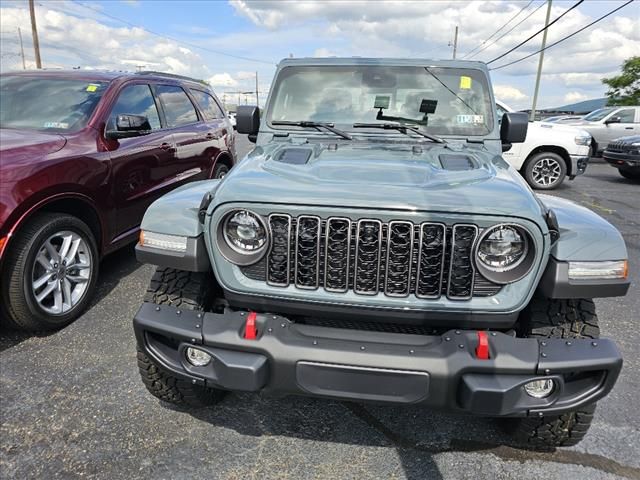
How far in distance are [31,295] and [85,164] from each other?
109cm

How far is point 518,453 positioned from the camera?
2.45 m

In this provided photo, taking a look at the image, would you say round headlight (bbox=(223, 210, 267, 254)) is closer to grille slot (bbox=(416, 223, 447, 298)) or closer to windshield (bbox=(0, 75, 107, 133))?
grille slot (bbox=(416, 223, 447, 298))

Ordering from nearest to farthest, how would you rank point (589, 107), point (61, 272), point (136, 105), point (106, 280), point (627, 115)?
1. point (61, 272)
2. point (106, 280)
3. point (136, 105)
4. point (627, 115)
5. point (589, 107)

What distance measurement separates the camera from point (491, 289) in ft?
6.77

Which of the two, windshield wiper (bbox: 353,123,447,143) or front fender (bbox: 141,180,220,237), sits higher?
windshield wiper (bbox: 353,123,447,143)

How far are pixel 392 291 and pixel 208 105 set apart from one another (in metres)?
5.08

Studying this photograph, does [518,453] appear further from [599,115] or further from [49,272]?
[599,115]

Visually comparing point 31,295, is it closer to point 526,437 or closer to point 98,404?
point 98,404

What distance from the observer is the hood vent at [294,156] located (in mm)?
2578

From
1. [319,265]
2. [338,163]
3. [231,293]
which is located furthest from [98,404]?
[338,163]

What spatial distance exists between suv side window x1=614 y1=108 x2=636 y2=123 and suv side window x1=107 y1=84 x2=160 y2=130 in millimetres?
14270

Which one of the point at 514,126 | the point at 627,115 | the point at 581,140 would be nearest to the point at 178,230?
the point at 514,126

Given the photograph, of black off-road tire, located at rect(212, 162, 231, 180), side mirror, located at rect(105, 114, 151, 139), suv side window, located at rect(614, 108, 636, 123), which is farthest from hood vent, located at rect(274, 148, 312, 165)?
suv side window, located at rect(614, 108, 636, 123)

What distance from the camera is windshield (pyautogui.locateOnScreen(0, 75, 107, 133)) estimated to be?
13.3ft
